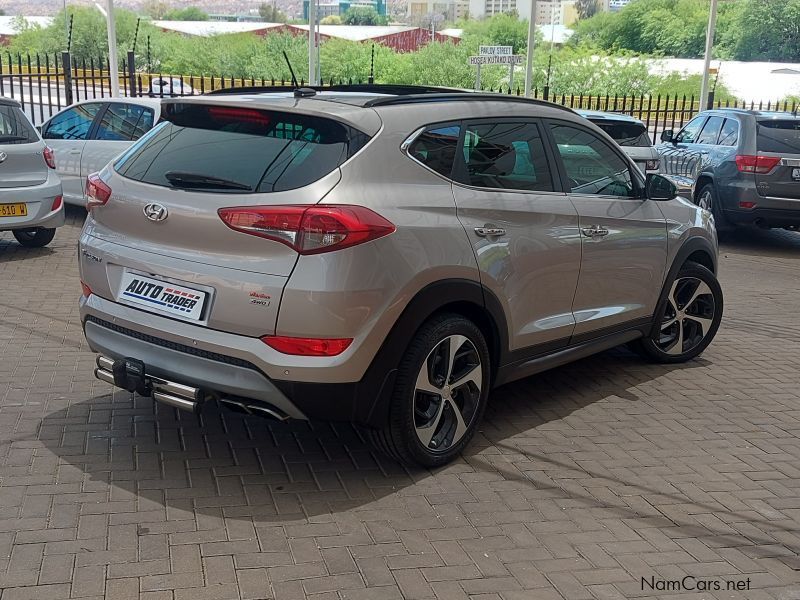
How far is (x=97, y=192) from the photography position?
4641 millimetres

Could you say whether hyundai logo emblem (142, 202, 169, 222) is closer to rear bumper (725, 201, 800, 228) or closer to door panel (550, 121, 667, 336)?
door panel (550, 121, 667, 336)

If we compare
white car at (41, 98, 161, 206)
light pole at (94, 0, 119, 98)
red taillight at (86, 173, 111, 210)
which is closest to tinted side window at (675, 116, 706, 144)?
white car at (41, 98, 161, 206)

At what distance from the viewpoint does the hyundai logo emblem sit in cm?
422

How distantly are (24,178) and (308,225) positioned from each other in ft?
21.4

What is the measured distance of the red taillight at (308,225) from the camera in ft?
12.8

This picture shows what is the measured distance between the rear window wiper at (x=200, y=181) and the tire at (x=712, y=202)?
9.11 m

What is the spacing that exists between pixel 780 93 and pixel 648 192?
70.4m

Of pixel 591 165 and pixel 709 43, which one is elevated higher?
pixel 709 43

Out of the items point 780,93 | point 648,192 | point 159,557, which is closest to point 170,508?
point 159,557

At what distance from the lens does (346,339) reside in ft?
13.1

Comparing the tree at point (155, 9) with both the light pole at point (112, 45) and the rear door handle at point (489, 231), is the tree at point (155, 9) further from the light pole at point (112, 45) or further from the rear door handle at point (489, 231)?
the rear door handle at point (489, 231)

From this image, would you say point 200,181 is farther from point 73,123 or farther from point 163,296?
point 73,123

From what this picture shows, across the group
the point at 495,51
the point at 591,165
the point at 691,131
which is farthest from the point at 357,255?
the point at 495,51

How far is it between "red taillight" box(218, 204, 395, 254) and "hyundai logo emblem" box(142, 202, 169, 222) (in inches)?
16.9
